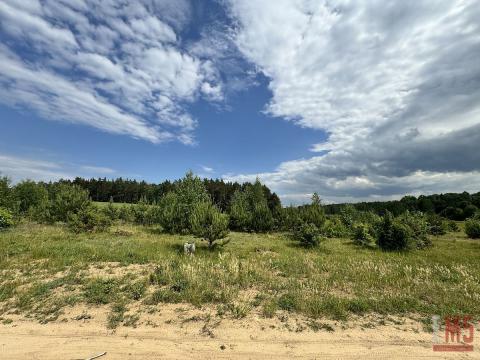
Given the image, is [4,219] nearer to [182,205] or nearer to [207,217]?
[182,205]

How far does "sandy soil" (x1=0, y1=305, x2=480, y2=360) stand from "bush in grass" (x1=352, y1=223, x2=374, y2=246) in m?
19.4

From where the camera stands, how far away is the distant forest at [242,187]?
6362cm

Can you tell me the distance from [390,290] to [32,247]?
15.7 m

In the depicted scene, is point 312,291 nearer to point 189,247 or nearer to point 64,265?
point 189,247

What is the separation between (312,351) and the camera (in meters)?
4.89

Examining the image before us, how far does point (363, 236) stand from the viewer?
2456cm

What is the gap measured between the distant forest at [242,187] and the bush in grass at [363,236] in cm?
3179

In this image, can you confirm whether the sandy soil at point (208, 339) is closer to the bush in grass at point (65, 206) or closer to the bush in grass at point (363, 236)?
the bush in grass at point (363, 236)

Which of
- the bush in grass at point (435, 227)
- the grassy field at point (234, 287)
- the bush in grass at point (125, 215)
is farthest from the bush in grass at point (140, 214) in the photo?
the bush in grass at point (435, 227)

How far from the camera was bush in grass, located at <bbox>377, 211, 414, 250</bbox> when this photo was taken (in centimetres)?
2053

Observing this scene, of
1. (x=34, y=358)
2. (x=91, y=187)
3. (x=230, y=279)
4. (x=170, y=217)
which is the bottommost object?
(x=34, y=358)

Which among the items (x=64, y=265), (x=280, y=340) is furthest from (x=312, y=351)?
(x=64, y=265)

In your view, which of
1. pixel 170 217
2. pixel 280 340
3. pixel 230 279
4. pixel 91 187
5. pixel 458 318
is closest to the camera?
pixel 280 340

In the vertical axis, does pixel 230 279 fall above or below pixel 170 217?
below
